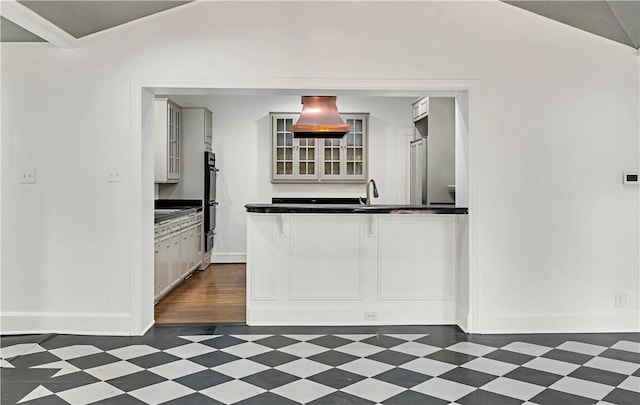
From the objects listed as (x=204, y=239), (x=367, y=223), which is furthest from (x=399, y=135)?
(x=367, y=223)

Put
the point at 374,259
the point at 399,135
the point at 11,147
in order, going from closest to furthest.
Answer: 1. the point at 11,147
2. the point at 374,259
3. the point at 399,135

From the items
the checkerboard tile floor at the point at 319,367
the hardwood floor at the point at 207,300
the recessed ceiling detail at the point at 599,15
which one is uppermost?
the recessed ceiling detail at the point at 599,15

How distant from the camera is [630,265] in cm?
383

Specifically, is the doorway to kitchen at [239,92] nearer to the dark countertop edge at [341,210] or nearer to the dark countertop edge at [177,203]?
the dark countertop edge at [341,210]

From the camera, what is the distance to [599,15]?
3.52 m

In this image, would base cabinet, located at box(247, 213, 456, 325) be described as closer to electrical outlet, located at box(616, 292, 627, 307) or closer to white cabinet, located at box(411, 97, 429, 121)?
electrical outlet, located at box(616, 292, 627, 307)

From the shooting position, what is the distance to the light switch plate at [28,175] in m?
3.73

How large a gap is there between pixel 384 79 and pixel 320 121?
6.76ft

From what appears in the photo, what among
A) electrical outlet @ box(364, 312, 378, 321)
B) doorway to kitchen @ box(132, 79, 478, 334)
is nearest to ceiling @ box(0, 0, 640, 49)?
doorway to kitchen @ box(132, 79, 478, 334)

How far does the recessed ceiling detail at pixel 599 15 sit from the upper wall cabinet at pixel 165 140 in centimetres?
405

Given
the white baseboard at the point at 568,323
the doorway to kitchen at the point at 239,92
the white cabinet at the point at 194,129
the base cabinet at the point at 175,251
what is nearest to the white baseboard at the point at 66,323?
the doorway to kitchen at the point at 239,92

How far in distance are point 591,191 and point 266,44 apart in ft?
8.98

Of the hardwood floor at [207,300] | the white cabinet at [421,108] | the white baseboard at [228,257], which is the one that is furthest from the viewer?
the white baseboard at [228,257]

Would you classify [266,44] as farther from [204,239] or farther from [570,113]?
[204,239]
